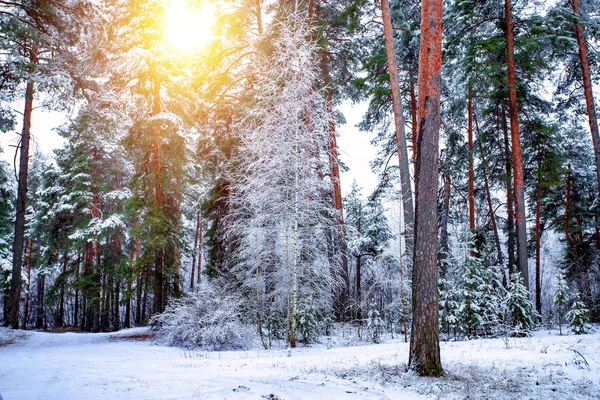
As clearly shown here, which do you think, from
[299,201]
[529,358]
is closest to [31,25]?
[299,201]

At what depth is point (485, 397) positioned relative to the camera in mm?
4602

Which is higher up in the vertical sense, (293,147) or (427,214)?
(293,147)

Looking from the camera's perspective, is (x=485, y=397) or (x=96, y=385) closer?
(x=485, y=397)

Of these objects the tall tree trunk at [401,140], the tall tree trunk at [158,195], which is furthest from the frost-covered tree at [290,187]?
the tall tree trunk at [158,195]

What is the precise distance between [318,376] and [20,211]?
1393cm

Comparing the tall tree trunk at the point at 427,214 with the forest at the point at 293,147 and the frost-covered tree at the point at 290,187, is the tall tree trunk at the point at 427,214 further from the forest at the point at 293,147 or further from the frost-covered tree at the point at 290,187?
the frost-covered tree at the point at 290,187

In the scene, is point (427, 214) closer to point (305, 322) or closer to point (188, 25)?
point (305, 322)

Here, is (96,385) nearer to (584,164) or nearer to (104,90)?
(104,90)

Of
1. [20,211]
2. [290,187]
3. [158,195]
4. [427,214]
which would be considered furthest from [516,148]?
[20,211]

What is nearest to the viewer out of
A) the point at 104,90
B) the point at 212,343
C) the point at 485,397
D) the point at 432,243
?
the point at 485,397

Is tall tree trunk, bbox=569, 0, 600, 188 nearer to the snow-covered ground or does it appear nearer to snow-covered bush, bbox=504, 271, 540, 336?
snow-covered bush, bbox=504, 271, 540, 336

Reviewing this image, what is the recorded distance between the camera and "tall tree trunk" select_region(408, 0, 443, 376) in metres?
6.09

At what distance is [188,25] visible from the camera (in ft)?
47.1

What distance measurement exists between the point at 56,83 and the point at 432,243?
40.6 ft
